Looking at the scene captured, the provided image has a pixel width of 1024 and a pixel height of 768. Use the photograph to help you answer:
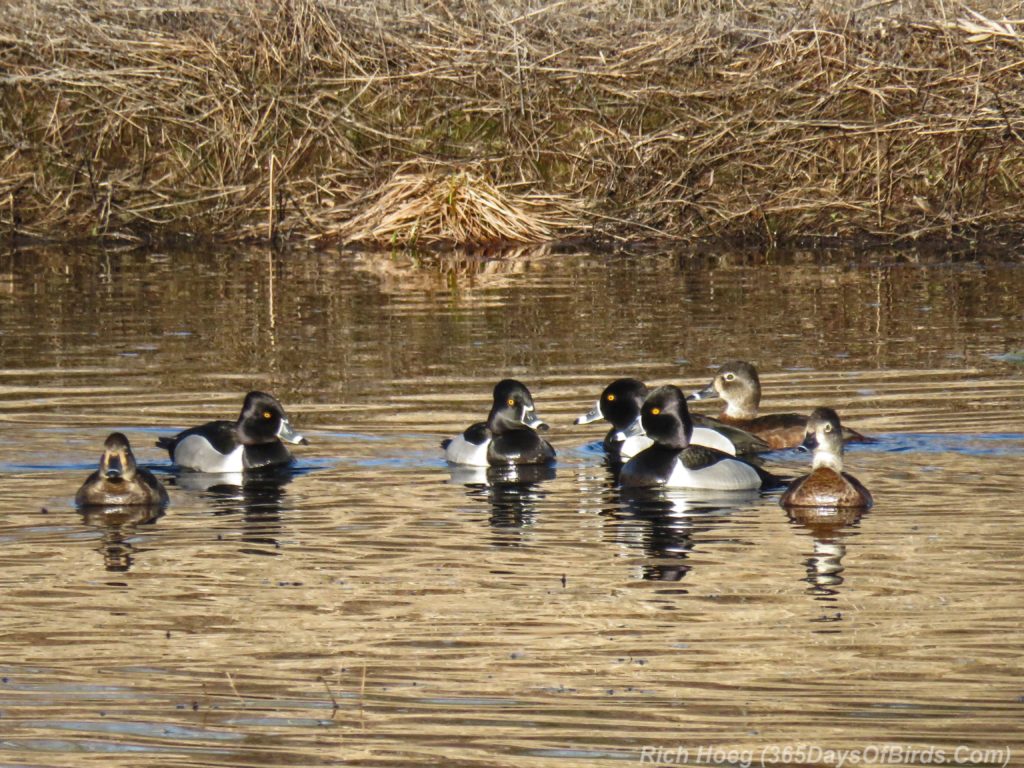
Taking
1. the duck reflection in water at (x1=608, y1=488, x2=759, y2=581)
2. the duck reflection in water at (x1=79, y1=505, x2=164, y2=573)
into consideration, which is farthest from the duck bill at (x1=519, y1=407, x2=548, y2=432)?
the duck reflection in water at (x1=79, y1=505, x2=164, y2=573)

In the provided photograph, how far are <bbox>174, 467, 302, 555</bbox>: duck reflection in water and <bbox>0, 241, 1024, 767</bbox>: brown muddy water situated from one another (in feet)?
0.13

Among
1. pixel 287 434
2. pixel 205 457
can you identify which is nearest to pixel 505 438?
pixel 287 434

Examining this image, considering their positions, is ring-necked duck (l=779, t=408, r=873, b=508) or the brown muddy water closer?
the brown muddy water

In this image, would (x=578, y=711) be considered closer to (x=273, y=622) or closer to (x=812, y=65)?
(x=273, y=622)

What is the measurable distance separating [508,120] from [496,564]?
15.7 m

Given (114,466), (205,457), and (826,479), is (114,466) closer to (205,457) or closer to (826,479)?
(205,457)

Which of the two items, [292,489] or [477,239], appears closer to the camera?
[292,489]

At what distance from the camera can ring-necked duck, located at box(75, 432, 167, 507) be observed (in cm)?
978

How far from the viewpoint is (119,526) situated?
9.48 metres

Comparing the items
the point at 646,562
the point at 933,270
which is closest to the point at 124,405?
the point at 646,562

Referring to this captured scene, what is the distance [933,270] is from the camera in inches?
790

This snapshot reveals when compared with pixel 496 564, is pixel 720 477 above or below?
above

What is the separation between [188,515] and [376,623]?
2.82m

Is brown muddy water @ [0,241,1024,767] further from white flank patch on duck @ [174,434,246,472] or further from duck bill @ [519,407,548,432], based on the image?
duck bill @ [519,407,548,432]
